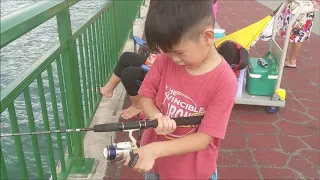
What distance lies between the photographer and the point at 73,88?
7.88 feet

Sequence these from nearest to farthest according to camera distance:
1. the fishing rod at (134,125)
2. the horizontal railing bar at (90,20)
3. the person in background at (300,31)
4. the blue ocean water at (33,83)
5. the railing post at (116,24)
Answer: the fishing rod at (134,125) → the horizontal railing bar at (90,20) → the blue ocean water at (33,83) → the railing post at (116,24) → the person in background at (300,31)

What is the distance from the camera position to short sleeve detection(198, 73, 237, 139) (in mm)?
1466

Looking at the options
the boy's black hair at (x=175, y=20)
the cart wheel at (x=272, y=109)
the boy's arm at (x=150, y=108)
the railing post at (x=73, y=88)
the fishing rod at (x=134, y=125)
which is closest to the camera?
the boy's black hair at (x=175, y=20)

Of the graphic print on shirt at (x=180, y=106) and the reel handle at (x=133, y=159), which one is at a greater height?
the graphic print on shirt at (x=180, y=106)

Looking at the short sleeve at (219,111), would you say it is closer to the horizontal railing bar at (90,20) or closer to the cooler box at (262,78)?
the horizontal railing bar at (90,20)

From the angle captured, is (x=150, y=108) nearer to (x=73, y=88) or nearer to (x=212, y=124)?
(x=212, y=124)

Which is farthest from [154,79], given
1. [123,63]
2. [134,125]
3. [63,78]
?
[123,63]

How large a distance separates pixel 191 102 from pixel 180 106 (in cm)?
6

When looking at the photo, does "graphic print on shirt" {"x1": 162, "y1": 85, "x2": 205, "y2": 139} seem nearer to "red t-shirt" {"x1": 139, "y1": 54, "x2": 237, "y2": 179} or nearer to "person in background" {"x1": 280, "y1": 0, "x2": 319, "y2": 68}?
"red t-shirt" {"x1": 139, "y1": 54, "x2": 237, "y2": 179}

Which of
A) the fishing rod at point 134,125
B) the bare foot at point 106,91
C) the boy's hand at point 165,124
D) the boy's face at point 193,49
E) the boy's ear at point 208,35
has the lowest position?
the bare foot at point 106,91

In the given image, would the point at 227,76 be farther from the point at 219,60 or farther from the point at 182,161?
the point at 182,161

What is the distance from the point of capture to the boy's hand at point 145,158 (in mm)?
1385

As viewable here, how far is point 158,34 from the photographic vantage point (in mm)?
1334

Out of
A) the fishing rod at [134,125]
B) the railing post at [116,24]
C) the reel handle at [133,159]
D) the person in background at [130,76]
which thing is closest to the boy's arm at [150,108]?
the fishing rod at [134,125]
